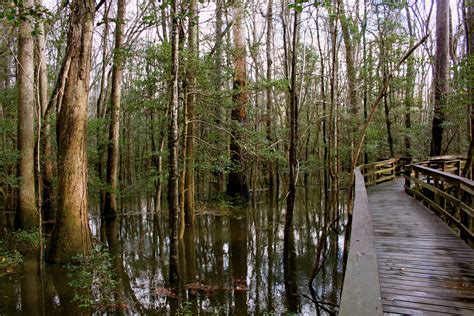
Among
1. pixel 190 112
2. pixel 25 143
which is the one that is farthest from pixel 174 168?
pixel 25 143

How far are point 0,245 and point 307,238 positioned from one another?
9612 mm

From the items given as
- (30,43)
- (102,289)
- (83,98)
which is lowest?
(102,289)

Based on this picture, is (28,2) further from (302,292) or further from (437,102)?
(437,102)

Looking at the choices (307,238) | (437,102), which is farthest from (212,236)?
(437,102)

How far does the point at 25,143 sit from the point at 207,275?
8146mm

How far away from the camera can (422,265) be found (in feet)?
A: 16.9

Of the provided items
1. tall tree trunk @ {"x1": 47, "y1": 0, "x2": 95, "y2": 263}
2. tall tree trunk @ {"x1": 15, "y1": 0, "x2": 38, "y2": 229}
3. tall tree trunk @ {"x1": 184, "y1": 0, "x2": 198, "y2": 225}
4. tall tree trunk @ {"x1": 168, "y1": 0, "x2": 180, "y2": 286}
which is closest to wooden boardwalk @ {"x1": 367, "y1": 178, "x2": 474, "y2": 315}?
tall tree trunk @ {"x1": 168, "y1": 0, "x2": 180, "y2": 286}

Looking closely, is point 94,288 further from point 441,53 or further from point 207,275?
point 441,53

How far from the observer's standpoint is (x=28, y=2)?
11750mm

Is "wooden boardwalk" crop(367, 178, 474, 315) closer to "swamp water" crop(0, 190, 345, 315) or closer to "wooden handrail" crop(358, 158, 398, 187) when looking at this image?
"swamp water" crop(0, 190, 345, 315)

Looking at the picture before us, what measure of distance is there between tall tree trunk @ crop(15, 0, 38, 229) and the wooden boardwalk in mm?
10916

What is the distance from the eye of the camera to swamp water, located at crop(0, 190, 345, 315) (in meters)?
6.93

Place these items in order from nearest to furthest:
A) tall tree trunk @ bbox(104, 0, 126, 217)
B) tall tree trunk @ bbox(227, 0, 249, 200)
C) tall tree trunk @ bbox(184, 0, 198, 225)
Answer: tall tree trunk @ bbox(184, 0, 198, 225) < tall tree trunk @ bbox(104, 0, 126, 217) < tall tree trunk @ bbox(227, 0, 249, 200)

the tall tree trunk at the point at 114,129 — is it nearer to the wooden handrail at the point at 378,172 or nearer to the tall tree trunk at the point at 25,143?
the tall tree trunk at the point at 25,143
